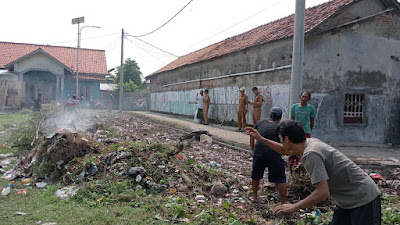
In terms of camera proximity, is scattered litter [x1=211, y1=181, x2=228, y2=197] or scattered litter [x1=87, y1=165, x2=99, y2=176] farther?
scattered litter [x1=87, y1=165, x2=99, y2=176]

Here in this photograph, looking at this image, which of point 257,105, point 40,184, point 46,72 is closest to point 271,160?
point 40,184

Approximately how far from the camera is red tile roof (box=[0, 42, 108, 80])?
30745 mm

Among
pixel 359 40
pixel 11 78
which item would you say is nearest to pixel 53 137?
pixel 359 40

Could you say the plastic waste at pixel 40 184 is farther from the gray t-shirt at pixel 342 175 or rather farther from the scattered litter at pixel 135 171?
the gray t-shirt at pixel 342 175

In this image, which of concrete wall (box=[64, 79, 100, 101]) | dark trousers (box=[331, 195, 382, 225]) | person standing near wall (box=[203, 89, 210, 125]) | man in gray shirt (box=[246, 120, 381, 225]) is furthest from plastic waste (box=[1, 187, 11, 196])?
concrete wall (box=[64, 79, 100, 101])

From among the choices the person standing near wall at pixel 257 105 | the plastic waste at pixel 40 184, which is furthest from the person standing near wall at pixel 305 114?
the person standing near wall at pixel 257 105

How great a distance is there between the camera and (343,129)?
1138 cm

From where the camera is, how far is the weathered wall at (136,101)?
112 feet

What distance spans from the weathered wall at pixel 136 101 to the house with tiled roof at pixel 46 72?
348 cm

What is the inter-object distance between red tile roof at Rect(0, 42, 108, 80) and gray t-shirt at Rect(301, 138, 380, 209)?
103ft

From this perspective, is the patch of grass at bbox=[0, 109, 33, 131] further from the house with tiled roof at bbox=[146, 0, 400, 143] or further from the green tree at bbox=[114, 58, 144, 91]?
the green tree at bbox=[114, 58, 144, 91]

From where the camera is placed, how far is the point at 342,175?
8.11ft

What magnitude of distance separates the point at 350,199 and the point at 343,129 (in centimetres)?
975

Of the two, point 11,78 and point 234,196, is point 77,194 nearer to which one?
point 234,196
